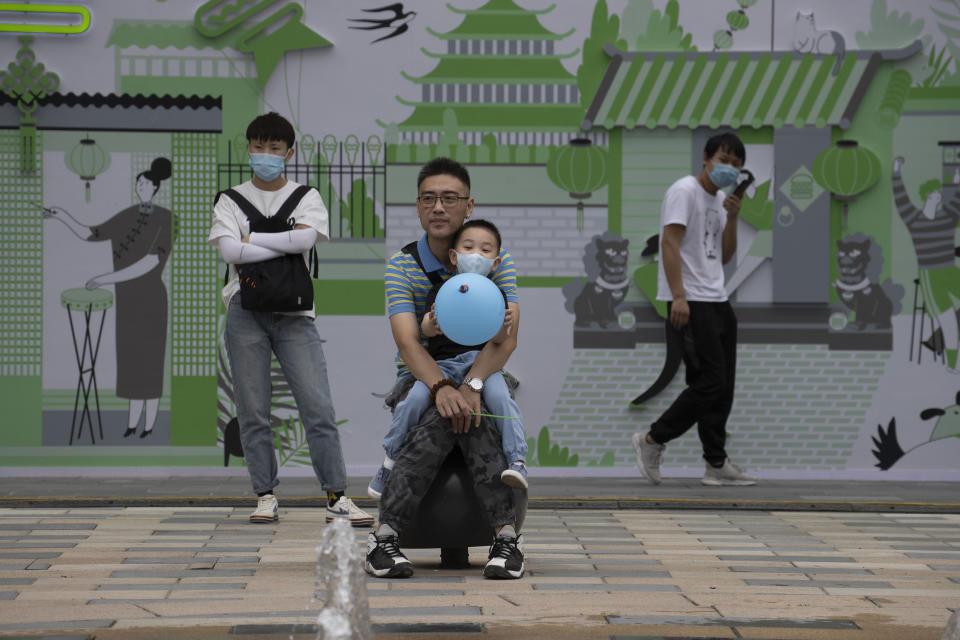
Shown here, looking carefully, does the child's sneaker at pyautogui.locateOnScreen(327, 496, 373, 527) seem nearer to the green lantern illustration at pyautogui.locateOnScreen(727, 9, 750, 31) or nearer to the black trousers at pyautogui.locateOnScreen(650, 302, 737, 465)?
the black trousers at pyautogui.locateOnScreen(650, 302, 737, 465)

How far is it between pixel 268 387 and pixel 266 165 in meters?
0.99

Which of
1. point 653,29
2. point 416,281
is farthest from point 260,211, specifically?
point 653,29

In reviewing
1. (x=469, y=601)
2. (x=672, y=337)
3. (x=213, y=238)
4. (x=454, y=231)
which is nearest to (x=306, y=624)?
(x=469, y=601)

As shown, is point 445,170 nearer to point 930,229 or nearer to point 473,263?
point 473,263

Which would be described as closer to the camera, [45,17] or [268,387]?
[268,387]

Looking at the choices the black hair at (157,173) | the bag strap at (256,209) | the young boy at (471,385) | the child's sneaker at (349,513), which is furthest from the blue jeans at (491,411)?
the black hair at (157,173)

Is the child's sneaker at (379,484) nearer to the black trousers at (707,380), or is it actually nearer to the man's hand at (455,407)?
the man's hand at (455,407)

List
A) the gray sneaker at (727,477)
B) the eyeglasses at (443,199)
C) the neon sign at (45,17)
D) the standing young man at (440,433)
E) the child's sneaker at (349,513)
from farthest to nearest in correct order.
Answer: the neon sign at (45,17) < the gray sneaker at (727,477) < the child's sneaker at (349,513) < the eyeglasses at (443,199) < the standing young man at (440,433)

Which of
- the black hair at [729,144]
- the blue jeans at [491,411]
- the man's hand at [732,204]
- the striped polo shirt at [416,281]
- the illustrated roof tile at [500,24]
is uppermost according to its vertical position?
the illustrated roof tile at [500,24]

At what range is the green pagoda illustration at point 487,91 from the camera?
808cm

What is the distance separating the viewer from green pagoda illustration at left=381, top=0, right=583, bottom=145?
8078 millimetres

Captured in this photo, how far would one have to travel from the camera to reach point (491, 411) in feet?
14.8

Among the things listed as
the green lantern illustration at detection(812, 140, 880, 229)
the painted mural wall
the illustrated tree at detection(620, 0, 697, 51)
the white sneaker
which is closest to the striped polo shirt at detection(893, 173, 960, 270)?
the painted mural wall

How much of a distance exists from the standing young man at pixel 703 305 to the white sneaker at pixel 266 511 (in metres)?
2.48
